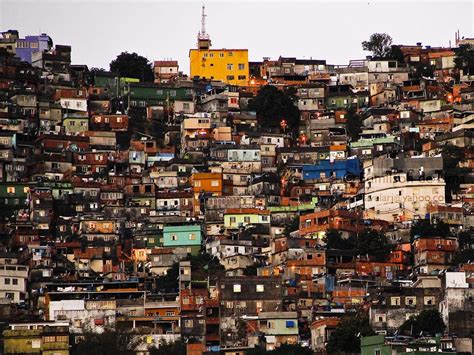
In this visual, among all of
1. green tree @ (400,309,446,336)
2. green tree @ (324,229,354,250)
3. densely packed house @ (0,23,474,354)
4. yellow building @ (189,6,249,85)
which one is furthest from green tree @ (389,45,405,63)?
green tree @ (400,309,446,336)

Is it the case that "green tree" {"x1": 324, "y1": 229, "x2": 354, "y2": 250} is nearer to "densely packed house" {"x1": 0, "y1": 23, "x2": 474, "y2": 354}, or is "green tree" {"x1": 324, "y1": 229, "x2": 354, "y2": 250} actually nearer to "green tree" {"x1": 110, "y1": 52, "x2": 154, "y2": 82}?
"densely packed house" {"x1": 0, "y1": 23, "x2": 474, "y2": 354}

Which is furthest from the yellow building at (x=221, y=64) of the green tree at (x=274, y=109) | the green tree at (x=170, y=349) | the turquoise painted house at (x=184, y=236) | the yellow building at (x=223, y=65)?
the green tree at (x=170, y=349)

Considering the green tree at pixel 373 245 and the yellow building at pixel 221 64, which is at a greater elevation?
the yellow building at pixel 221 64

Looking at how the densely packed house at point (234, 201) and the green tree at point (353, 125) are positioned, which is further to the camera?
the green tree at point (353, 125)

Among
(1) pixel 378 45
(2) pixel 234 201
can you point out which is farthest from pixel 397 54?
(2) pixel 234 201

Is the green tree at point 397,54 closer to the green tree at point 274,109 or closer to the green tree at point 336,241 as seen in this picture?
the green tree at point 274,109

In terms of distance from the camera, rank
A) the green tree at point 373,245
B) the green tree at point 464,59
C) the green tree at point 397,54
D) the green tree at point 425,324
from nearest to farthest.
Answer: the green tree at point 425,324, the green tree at point 373,245, the green tree at point 464,59, the green tree at point 397,54
